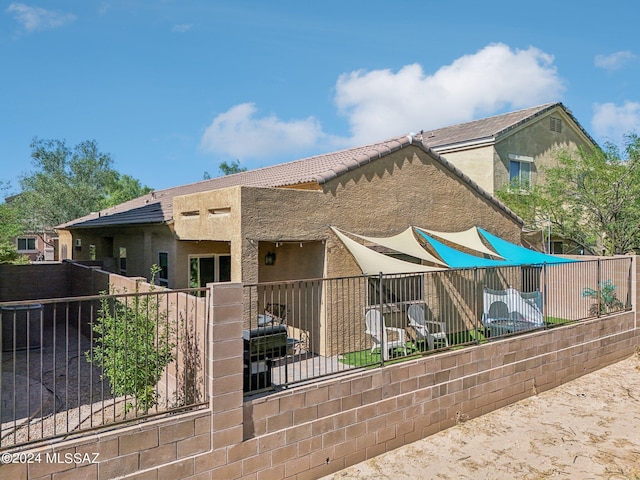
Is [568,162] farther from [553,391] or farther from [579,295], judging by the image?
[553,391]

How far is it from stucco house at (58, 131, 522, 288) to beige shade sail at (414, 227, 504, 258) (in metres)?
0.38

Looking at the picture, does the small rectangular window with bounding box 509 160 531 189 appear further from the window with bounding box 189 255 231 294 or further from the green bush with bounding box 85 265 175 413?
the green bush with bounding box 85 265 175 413

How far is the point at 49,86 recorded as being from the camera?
33.5m

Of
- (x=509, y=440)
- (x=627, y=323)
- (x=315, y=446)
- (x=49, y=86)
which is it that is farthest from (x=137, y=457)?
(x=49, y=86)

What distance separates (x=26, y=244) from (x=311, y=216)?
55.0 meters

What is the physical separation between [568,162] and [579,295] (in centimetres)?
920

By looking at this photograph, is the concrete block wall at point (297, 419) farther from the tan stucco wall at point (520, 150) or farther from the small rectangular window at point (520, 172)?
the small rectangular window at point (520, 172)

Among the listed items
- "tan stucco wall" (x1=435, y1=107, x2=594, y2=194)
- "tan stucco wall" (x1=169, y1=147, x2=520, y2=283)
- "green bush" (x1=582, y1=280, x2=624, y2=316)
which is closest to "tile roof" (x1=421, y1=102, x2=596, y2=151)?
"tan stucco wall" (x1=435, y1=107, x2=594, y2=194)

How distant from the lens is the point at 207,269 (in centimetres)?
1591

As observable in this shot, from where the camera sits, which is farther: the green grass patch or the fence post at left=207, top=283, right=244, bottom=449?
the green grass patch

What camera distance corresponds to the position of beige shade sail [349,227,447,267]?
11.5 m

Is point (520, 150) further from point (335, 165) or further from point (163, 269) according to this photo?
point (163, 269)

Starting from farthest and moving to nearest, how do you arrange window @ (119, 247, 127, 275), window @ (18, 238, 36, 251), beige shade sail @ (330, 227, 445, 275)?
window @ (18, 238, 36, 251) → window @ (119, 247, 127, 275) → beige shade sail @ (330, 227, 445, 275)

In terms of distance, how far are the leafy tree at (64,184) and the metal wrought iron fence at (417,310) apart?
139 feet
